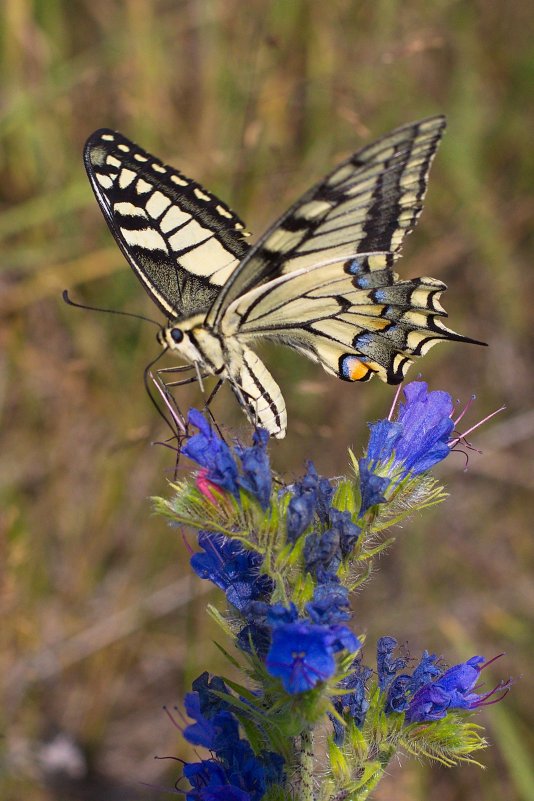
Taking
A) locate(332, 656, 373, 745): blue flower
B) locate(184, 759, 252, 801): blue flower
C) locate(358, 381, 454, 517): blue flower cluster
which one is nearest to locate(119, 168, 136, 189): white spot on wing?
locate(358, 381, 454, 517): blue flower cluster

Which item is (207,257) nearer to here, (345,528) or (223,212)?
(223,212)

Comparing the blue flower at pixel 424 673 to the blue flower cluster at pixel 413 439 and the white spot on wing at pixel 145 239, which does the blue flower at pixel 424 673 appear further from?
the white spot on wing at pixel 145 239

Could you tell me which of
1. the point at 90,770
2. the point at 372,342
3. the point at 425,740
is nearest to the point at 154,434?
the point at 372,342

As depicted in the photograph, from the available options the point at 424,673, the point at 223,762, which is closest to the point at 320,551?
the point at 424,673

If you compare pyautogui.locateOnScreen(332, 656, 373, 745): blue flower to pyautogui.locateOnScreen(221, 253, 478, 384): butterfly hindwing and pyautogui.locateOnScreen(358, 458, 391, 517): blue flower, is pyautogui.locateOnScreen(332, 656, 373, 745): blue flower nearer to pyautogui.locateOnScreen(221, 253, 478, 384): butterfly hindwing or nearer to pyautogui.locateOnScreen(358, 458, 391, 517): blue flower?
pyautogui.locateOnScreen(358, 458, 391, 517): blue flower

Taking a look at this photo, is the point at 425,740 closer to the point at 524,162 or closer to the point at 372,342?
the point at 372,342

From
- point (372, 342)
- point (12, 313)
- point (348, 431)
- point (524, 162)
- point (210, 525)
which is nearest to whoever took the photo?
point (210, 525)

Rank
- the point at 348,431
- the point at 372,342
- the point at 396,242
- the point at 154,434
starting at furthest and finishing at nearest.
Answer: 1. the point at 348,431
2. the point at 154,434
3. the point at 372,342
4. the point at 396,242

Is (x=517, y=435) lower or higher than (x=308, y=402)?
lower
